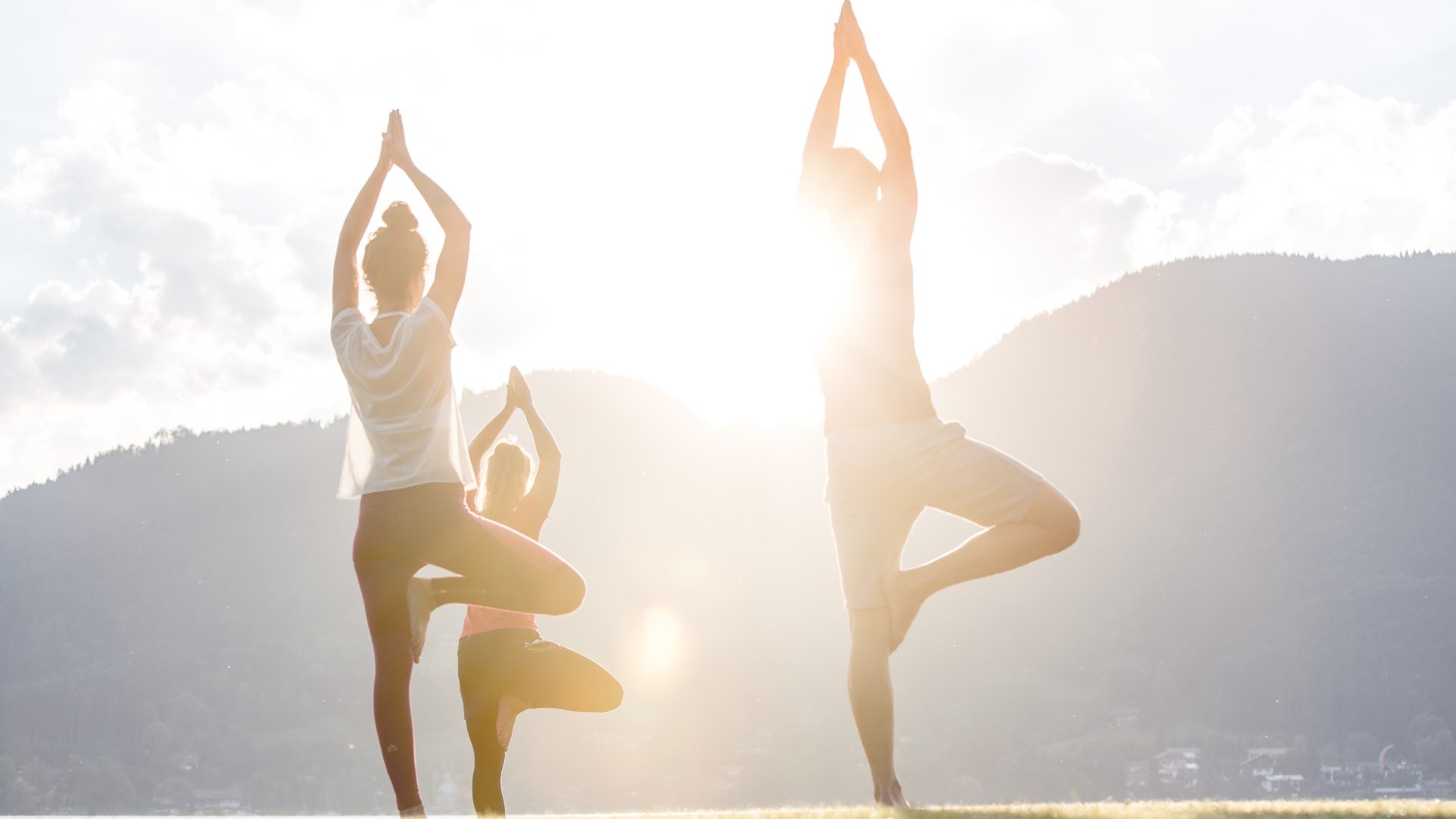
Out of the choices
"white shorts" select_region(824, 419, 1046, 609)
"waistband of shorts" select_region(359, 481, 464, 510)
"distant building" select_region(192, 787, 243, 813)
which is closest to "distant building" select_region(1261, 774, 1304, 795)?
"distant building" select_region(192, 787, 243, 813)

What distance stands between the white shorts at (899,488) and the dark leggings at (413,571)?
49.0 inches

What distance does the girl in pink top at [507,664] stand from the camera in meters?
4.85

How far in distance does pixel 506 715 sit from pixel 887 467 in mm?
2056

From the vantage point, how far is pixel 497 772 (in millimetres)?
4961

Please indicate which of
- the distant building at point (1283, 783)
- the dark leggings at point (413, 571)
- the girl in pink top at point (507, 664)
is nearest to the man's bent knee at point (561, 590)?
the dark leggings at point (413, 571)

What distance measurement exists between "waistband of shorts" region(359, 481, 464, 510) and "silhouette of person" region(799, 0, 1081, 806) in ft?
5.21

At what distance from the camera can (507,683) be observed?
495 centimetres

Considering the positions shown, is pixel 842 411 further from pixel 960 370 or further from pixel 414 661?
pixel 960 370

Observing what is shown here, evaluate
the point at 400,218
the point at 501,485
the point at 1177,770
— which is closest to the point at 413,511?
the point at 400,218

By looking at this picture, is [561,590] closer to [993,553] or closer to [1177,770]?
[993,553]

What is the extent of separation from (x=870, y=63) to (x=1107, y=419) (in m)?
199

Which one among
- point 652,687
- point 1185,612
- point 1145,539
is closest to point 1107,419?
point 1145,539

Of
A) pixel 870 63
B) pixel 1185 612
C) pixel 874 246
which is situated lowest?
pixel 874 246

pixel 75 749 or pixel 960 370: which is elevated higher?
pixel 960 370
